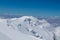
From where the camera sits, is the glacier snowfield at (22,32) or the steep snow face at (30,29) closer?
the glacier snowfield at (22,32)

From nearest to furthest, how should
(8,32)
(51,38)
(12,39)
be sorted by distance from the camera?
(12,39)
(8,32)
(51,38)

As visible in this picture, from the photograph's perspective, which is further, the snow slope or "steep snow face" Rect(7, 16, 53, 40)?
"steep snow face" Rect(7, 16, 53, 40)

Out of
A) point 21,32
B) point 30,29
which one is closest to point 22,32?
point 21,32

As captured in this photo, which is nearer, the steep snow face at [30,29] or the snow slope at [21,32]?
the snow slope at [21,32]

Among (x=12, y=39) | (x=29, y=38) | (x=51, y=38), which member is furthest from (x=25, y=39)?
(x=51, y=38)

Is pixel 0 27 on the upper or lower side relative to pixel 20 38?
upper

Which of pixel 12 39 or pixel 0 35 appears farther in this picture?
pixel 12 39

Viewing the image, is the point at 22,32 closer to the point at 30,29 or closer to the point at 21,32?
the point at 21,32

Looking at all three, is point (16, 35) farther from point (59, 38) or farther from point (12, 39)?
point (59, 38)

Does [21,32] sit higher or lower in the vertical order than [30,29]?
lower

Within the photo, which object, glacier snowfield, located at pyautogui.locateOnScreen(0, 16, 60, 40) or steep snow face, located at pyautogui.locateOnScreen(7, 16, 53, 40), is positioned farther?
steep snow face, located at pyautogui.locateOnScreen(7, 16, 53, 40)

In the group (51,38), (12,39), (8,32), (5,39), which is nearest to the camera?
(5,39)
